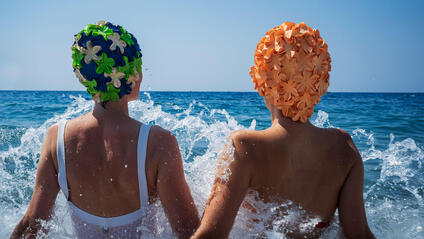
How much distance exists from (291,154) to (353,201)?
503 millimetres

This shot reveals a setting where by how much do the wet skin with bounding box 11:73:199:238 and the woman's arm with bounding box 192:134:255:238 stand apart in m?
0.22

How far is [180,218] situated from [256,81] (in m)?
0.89

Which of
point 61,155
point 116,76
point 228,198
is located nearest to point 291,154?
→ point 228,198

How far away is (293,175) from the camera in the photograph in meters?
1.78

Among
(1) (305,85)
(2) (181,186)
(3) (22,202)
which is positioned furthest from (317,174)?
(3) (22,202)

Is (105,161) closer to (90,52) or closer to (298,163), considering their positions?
(90,52)

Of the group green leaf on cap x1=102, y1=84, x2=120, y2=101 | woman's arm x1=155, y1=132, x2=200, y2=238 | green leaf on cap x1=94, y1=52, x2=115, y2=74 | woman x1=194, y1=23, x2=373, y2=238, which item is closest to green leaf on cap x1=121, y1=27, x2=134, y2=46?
green leaf on cap x1=94, y1=52, x2=115, y2=74

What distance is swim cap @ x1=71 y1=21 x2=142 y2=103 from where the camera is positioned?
6.12 feet

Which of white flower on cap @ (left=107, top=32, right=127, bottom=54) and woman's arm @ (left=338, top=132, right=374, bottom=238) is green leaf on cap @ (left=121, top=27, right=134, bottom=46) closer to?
white flower on cap @ (left=107, top=32, right=127, bottom=54)

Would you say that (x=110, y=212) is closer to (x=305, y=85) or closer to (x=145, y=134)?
(x=145, y=134)

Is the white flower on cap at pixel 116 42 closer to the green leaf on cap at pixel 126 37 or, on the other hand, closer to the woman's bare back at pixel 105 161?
the green leaf on cap at pixel 126 37

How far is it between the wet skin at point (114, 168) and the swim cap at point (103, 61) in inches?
3.1

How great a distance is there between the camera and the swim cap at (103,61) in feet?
6.12

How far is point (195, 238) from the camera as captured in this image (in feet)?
5.51
